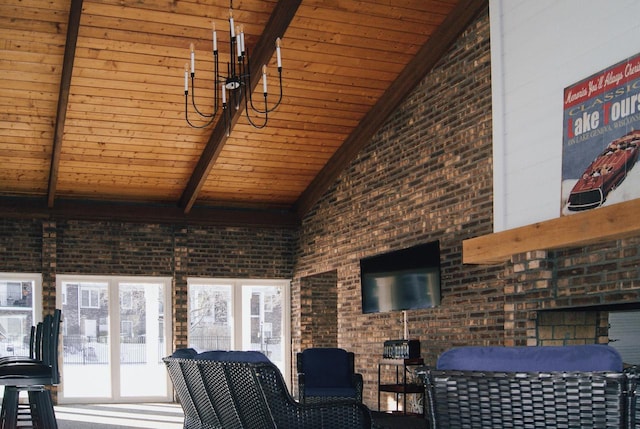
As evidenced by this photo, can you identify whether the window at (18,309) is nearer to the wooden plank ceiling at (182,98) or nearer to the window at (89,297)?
the window at (89,297)

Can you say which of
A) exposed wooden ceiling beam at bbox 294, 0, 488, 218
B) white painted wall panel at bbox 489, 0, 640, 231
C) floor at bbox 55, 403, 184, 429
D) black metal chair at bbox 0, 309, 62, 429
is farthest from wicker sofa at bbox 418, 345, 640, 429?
floor at bbox 55, 403, 184, 429

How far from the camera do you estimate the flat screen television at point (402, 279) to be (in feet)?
29.1

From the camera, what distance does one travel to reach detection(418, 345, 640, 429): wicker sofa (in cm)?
252

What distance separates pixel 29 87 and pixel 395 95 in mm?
4504

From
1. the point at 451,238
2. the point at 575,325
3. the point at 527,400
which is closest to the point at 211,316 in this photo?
the point at 451,238

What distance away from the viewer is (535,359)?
2.60 meters

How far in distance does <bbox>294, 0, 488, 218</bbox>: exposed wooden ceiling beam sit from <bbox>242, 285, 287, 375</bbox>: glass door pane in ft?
5.06

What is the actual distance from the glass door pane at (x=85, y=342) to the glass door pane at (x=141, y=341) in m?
0.27

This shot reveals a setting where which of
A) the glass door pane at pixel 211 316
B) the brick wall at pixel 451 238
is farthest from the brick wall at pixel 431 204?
the glass door pane at pixel 211 316

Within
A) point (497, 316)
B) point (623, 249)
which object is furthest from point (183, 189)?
point (623, 249)

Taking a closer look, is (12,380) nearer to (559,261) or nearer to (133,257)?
(559,261)

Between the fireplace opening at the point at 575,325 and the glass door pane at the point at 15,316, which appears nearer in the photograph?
the fireplace opening at the point at 575,325

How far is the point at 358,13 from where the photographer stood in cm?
877

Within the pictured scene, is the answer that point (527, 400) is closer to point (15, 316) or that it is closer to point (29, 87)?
point (29, 87)
